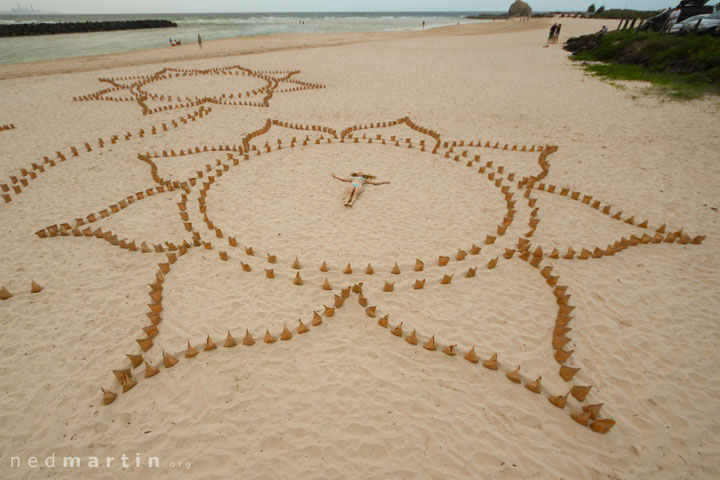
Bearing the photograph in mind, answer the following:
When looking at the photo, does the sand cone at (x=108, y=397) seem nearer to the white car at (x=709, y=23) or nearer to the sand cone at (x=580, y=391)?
the sand cone at (x=580, y=391)

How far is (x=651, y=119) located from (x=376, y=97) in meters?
11.9

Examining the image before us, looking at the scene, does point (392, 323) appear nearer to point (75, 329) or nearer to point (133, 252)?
point (75, 329)

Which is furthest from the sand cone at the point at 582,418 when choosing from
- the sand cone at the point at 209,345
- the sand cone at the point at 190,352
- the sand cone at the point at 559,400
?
the sand cone at the point at 190,352

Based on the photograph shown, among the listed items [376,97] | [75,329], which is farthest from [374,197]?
[376,97]

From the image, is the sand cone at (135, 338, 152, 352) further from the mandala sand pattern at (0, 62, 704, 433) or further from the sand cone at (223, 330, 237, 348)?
the sand cone at (223, 330, 237, 348)

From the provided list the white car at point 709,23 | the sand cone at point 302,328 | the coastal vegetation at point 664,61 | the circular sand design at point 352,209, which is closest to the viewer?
the sand cone at point 302,328

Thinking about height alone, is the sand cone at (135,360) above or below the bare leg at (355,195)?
below

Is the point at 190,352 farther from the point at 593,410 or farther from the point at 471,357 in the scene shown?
the point at 593,410

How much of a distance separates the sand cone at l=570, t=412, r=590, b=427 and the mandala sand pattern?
0.02 m

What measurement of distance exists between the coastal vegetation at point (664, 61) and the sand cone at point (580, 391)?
17.6 metres

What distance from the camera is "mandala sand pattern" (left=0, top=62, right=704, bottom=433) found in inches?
172

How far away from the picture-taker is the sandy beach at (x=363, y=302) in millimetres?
3564

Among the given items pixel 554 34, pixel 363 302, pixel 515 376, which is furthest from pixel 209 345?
pixel 554 34

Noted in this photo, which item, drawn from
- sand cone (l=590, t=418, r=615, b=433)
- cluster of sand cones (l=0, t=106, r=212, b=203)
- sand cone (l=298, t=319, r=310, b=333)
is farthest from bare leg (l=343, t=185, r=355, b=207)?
cluster of sand cones (l=0, t=106, r=212, b=203)
